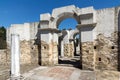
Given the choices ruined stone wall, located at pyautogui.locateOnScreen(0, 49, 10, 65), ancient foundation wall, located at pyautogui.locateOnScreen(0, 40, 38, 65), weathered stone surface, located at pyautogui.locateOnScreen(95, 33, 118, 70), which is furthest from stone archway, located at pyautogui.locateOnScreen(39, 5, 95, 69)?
ruined stone wall, located at pyautogui.locateOnScreen(0, 49, 10, 65)

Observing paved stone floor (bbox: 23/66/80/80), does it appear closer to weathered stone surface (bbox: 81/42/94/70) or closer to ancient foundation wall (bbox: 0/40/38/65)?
weathered stone surface (bbox: 81/42/94/70)

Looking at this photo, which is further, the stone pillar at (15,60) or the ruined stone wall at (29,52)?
the ruined stone wall at (29,52)

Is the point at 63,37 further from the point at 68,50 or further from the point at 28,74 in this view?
the point at 28,74

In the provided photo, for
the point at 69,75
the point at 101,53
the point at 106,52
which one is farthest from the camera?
the point at 101,53

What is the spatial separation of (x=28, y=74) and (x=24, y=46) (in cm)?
442

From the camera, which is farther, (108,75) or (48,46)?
(48,46)

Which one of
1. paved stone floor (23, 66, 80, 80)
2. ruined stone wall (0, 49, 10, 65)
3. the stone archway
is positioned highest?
the stone archway

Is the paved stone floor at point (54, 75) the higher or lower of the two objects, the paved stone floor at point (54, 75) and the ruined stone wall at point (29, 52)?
the lower

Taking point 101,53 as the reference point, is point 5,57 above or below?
below

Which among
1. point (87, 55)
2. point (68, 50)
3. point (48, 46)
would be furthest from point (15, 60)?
point (68, 50)

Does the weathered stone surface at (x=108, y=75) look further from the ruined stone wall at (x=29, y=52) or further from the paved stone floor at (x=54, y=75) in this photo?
the ruined stone wall at (x=29, y=52)

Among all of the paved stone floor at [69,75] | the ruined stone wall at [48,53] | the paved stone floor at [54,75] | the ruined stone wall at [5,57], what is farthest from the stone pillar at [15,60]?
the ruined stone wall at [5,57]

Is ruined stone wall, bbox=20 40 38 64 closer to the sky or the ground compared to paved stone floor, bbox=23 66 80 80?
closer to the sky

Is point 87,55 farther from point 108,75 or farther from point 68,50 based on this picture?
point 68,50
